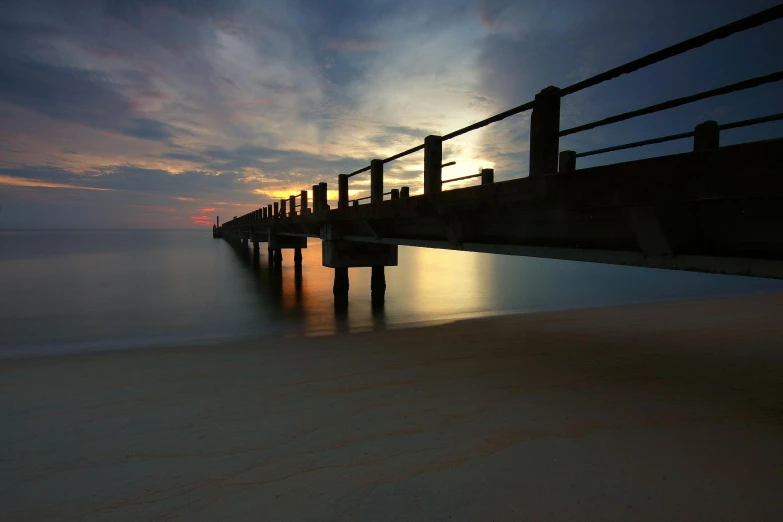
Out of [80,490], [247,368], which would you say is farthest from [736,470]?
[247,368]

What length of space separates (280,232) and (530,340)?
67.9 feet

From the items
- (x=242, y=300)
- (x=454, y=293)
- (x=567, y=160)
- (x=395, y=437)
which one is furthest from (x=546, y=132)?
(x=454, y=293)

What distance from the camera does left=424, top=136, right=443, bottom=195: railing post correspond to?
7238 millimetres

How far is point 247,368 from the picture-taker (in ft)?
22.3

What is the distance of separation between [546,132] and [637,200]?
5.09ft

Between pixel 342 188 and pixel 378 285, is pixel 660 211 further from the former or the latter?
pixel 378 285

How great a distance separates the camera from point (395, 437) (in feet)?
13.8

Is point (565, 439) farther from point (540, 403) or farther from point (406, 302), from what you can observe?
point (406, 302)

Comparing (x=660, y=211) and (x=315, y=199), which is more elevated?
(x=315, y=199)

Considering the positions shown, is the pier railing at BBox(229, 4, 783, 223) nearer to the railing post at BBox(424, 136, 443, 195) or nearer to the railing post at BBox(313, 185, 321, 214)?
the railing post at BBox(424, 136, 443, 195)

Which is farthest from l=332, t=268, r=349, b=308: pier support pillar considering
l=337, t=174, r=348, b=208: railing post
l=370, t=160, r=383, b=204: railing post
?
l=370, t=160, r=383, b=204: railing post

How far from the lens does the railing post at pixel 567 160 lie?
5.36 m

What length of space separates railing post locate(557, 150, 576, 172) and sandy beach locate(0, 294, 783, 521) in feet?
10.7

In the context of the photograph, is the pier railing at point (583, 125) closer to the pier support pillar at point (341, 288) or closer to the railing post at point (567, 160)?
the railing post at point (567, 160)
